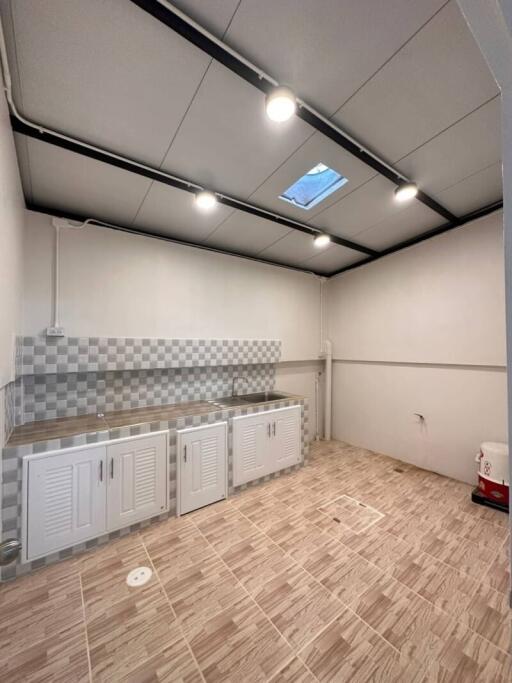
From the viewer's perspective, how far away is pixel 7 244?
4.80ft

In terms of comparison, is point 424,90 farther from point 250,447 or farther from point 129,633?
point 129,633

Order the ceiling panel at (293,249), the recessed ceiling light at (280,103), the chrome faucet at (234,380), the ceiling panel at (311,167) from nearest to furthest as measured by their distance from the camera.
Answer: the recessed ceiling light at (280,103) < the ceiling panel at (311,167) < the ceiling panel at (293,249) < the chrome faucet at (234,380)

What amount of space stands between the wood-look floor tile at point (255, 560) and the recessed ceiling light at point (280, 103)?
8.51 feet

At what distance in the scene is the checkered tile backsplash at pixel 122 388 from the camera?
7.37 feet

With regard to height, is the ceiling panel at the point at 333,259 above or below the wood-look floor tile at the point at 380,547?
above

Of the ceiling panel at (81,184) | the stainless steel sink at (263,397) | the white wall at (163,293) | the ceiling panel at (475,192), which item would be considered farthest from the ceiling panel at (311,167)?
the stainless steel sink at (263,397)

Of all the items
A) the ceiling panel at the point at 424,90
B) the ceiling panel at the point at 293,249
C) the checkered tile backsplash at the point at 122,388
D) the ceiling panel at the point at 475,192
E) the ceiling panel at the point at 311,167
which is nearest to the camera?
the ceiling panel at the point at 424,90

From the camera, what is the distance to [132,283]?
8.74 feet

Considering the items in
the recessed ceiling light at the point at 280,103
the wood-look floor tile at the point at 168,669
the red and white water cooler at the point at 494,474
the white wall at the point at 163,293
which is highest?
the recessed ceiling light at the point at 280,103

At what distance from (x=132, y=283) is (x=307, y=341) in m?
2.50

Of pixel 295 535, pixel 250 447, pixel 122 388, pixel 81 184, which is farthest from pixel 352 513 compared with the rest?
pixel 81 184

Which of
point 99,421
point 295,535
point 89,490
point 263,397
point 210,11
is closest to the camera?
point 210,11

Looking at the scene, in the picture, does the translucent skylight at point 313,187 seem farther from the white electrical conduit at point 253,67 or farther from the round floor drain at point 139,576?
the round floor drain at point 139,576

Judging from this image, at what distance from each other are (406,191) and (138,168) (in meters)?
1.94
